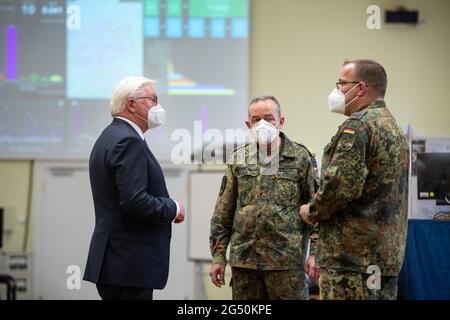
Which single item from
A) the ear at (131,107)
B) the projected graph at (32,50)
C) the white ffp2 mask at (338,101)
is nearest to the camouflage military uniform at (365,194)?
the white ffp2 mask at (338,101)

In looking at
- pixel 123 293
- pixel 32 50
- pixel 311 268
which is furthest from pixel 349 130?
pixel 32 50

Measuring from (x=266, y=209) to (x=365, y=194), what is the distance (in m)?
0.49

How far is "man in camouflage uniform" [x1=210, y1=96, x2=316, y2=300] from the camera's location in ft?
8.65

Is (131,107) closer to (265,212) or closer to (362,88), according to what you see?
(265,212)

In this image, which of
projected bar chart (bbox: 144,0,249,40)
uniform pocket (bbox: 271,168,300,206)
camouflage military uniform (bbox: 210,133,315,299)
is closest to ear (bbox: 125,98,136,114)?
camouflage military uniform (bbox: 210,133,315,299)

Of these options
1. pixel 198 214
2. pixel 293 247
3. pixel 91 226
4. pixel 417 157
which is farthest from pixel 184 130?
pixel 293 247

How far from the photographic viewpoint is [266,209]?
2658 mm

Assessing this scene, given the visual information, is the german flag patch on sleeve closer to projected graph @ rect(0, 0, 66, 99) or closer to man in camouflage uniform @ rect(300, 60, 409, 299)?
man in camouflage uniform @ rect(300, 60, 409, 299)

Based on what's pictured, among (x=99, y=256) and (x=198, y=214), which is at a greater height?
(x=99, y=256)

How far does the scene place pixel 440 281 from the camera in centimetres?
376

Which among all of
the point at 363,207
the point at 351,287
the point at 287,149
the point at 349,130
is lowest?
the point at 351,287

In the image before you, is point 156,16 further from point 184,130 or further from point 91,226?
point 91,226

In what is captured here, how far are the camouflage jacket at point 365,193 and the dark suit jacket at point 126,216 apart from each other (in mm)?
598
